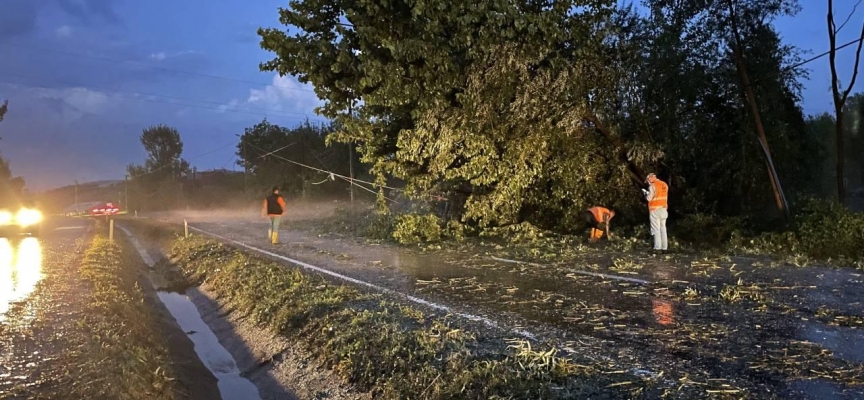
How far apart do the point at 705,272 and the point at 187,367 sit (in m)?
7.94

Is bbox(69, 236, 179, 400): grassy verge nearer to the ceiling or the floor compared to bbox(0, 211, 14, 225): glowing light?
nearer to the floor

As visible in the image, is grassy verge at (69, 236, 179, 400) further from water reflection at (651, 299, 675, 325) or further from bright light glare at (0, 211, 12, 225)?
bright light glare at (0, 211, 12, 225)

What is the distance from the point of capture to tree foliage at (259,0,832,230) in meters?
13.7

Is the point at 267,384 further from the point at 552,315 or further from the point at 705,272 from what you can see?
the point at 705,272

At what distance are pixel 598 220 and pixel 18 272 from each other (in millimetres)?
13659

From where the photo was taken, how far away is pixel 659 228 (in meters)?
12.5

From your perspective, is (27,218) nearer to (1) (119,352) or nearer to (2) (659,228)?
(1) (119,352)

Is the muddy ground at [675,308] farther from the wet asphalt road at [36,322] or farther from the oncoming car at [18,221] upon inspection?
the oncoming car at [18,221]

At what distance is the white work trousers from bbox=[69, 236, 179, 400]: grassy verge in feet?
31.3

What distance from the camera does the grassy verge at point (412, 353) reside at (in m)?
4.82

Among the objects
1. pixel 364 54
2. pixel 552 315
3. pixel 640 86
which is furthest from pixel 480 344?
pixel 640 86

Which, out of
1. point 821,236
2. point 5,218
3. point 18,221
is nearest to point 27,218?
point 18,221

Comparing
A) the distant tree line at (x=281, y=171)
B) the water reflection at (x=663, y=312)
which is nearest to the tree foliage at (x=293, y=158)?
the distant tree line at (x=281, y=171)

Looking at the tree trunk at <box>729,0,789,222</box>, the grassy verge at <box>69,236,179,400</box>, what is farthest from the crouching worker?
the grassy verge at <box>69,236,179,400</box>
